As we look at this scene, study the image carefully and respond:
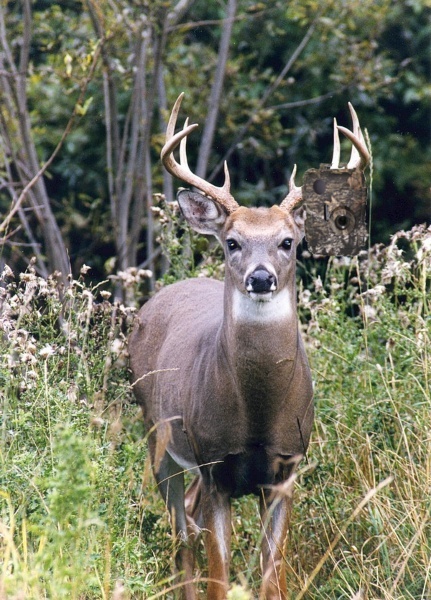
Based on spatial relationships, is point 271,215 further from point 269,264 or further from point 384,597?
point 384,597

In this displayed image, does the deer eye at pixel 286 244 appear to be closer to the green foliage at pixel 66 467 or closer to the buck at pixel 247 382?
the buck at pixel 247 382

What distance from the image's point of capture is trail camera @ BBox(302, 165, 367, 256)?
5070 mm

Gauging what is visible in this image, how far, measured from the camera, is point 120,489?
183 inches

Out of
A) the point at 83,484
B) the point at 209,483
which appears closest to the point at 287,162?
the point at 209,483

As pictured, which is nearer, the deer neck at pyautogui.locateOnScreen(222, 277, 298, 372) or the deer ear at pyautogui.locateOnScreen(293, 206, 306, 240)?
the deer neck at pyautogui.locateOnScreen(222, 277, 298, 372)

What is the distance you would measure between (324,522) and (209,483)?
2.34 ft

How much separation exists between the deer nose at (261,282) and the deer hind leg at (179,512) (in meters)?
1.27

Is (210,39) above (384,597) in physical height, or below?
above

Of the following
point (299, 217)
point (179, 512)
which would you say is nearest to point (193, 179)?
point (299, 217)

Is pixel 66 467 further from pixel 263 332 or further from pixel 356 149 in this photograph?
pixel 356 149

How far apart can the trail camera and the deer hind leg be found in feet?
4.44

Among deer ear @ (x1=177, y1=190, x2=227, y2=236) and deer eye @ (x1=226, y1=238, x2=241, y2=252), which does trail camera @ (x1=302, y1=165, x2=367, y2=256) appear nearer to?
deer eye @ (x1=226, y1=238, x2=241, y2=252)

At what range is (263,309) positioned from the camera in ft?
16.0

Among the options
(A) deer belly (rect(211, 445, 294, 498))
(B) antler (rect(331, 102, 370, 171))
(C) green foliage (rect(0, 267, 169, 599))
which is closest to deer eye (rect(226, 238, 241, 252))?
(B) antler (rect(331, 102, 370, 171))
